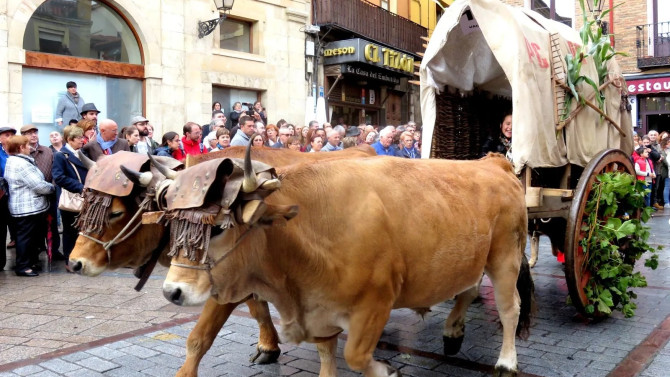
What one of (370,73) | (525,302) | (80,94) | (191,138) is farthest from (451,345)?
(370,73)

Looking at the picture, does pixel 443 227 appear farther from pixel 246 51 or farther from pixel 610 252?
pixel 246 51

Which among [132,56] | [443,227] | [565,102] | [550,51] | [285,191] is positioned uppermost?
[132,56]

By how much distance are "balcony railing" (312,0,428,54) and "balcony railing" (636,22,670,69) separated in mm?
8447

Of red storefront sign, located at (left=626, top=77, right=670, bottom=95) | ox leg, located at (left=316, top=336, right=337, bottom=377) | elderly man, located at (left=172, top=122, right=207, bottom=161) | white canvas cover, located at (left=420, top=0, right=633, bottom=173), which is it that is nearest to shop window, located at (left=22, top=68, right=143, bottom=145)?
elderly man, located at (left=172, top=122, right=207, bottom=161)

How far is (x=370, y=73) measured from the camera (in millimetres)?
21672

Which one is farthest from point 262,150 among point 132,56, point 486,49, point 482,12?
point 132,56

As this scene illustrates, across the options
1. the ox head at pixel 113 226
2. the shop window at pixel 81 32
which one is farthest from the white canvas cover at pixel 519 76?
the shop window at pixel 81 32

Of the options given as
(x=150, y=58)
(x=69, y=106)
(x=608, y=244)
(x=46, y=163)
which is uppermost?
(x=150, y=58)

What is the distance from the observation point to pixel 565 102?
611 centimetres

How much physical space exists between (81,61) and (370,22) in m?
10.5

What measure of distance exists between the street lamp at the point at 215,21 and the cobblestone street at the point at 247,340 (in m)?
9.52

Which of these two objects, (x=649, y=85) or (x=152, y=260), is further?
(x=649, y=85)

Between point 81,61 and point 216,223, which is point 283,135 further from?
point 216,223

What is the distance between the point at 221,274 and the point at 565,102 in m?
4.23
